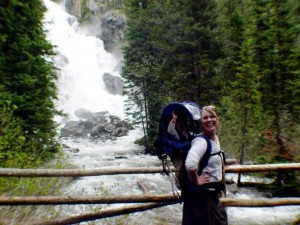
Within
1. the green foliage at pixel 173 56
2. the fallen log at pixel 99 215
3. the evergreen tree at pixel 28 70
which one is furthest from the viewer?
the green foliage at pixel 173 56

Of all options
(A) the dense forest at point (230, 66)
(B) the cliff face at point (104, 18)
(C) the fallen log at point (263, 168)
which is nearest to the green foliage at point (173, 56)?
(A) the dense forest at point (230, 66)

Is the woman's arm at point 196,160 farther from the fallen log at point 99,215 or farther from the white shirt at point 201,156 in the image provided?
the fallen log at point 99,215

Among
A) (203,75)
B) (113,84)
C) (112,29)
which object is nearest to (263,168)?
(203,75)

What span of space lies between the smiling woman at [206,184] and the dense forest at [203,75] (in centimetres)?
480

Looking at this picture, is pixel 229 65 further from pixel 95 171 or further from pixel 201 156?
pixel 201 156

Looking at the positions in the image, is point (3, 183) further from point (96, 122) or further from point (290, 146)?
point (96, 122)

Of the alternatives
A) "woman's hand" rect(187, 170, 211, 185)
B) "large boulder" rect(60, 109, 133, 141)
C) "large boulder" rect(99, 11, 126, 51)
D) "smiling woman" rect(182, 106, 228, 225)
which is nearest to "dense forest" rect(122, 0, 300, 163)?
"smiling woman" rect(182, 106, 228, 225)

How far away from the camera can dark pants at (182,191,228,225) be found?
10.7 feet

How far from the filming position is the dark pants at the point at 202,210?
128 inches

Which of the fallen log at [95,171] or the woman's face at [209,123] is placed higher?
the woman's face at [209,123]

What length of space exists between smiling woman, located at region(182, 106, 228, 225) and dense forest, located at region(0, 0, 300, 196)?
4802mm

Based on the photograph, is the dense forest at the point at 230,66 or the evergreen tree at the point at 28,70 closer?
the dense forest at the point at 230,66

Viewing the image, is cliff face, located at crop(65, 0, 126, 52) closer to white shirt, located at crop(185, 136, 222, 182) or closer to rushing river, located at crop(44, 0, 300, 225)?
rushing river, located at crop(44, 0, 300, 225)

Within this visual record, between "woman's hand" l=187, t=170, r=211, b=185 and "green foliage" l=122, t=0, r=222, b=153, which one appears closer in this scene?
"woman's hand" l=187, t=170, r=211, b=185
